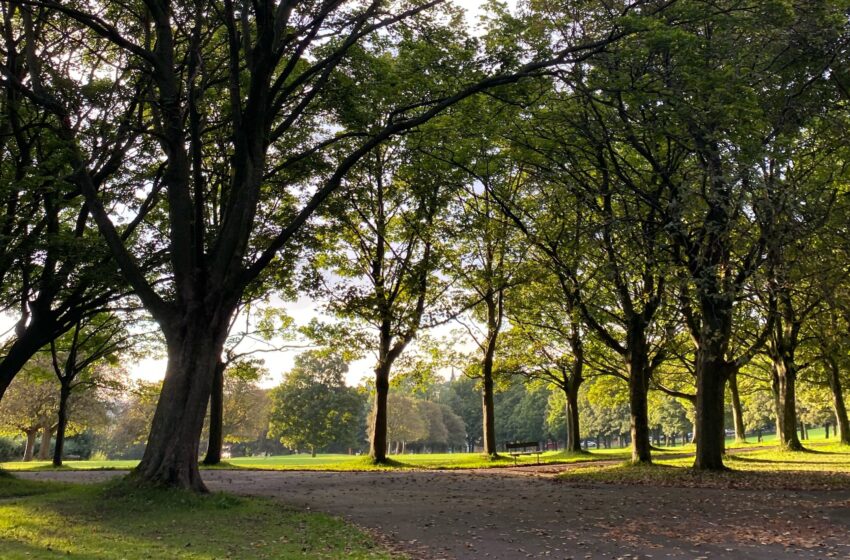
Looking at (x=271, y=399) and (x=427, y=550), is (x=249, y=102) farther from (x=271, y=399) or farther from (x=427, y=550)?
(x=271, y=399)

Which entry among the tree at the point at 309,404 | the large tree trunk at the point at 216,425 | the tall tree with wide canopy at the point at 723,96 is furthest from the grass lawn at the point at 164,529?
the tree at the point at 309,404

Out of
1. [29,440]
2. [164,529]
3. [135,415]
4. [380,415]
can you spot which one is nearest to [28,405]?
[29,440]

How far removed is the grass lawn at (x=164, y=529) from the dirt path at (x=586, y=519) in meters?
0.96

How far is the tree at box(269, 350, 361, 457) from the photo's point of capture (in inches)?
2675

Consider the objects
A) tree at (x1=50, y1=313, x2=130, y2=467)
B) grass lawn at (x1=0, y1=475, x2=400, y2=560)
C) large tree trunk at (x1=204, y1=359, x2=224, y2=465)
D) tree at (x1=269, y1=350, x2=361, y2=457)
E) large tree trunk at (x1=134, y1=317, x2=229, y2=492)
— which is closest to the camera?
grass lawn at (x1=0, y1=475, x2=400, y2=560)

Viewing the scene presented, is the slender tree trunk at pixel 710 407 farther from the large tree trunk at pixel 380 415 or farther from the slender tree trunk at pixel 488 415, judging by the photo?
the large tree trunk at pixel 380 415

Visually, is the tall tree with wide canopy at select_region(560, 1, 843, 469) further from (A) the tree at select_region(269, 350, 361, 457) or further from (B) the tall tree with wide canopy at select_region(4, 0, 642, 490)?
(A) the tree at select_region(269, 350, 361, 457)

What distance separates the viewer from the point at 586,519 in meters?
9.79

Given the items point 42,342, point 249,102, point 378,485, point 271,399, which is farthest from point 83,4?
point 271,399

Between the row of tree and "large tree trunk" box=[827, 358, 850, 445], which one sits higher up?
the row of tree

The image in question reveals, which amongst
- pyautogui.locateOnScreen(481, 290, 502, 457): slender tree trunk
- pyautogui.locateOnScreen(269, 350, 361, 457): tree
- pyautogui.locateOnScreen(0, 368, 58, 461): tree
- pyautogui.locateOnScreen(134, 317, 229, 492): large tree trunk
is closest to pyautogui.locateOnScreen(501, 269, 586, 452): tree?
pyautogui.locateOnScreen(481, 290, 502, 457): slender tree trunk

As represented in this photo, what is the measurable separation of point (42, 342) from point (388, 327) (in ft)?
43.4

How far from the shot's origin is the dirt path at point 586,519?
24.6ft

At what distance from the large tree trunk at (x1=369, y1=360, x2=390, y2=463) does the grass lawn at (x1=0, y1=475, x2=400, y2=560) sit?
14888 millimetres
